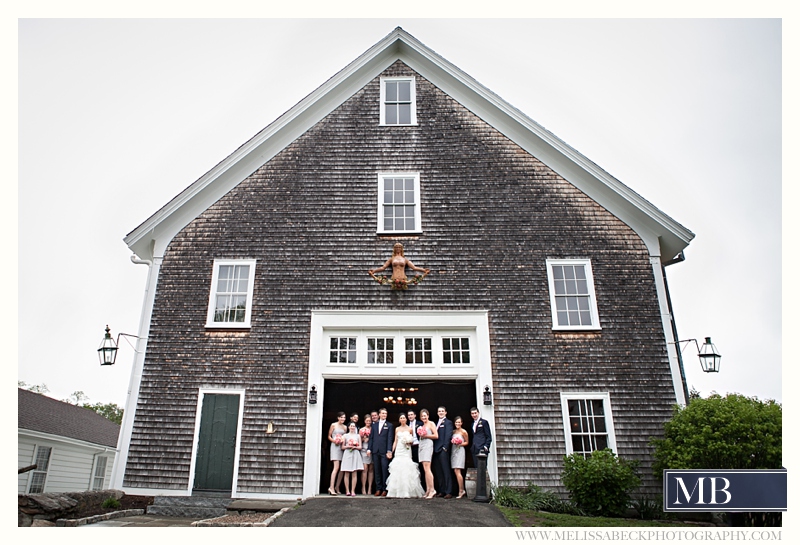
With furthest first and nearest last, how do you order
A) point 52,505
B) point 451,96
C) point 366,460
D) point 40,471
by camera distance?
point 40,471 → point 451,96 → point 366,460 → point 52,505

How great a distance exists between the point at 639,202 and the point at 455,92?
16.0 feet

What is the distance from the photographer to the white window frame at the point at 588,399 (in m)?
10.8

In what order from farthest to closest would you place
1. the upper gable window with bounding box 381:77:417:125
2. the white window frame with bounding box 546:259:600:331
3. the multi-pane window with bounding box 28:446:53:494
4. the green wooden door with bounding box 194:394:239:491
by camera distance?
the multi-pane window with bounding box 28:446:53:494
the upper gable window with bounding box 381:77:417:125
the white window frame with bounding box 546:259:600:331
the green wooden door with bounding box 194:394:239:491

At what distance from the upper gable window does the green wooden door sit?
714 cm

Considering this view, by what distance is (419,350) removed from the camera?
38.0ft

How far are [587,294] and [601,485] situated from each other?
12.5 ft

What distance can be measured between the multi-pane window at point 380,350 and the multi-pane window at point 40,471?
13471 mm

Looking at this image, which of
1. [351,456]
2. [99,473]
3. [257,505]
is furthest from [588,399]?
[99,473]

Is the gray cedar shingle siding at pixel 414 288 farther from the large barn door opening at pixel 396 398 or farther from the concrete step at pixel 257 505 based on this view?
A: the large barn door opening at pixel 396 398

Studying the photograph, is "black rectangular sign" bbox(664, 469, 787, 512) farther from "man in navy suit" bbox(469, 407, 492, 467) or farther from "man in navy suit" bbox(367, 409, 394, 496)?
"man in navy suit" bbox(367, 409, 394, 496)

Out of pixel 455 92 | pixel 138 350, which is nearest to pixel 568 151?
pixel 455 92

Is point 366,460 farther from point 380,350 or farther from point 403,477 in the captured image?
point 380,350

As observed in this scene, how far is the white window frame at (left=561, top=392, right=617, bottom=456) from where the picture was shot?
1077cm

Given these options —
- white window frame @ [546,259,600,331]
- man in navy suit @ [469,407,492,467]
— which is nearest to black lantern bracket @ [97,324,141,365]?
man in navy suit @ [469,407,492,467]
